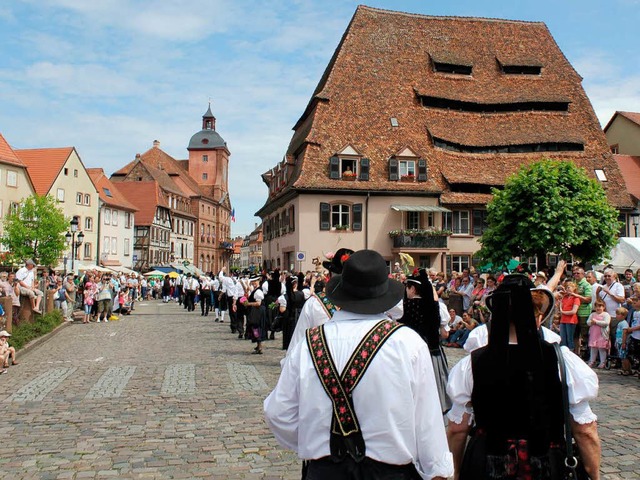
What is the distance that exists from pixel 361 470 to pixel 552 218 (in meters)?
31.1

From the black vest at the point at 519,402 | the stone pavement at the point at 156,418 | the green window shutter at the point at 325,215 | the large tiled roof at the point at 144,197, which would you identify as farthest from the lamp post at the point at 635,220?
the large tiled roof at the point at 144,197

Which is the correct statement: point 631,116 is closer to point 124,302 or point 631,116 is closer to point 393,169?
point 393,169

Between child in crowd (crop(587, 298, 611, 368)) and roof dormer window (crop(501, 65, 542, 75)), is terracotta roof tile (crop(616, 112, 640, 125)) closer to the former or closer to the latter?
roof dormer window (crop(501, 65, 542, 75))

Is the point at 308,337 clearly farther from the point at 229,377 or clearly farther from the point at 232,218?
the point at 232,218

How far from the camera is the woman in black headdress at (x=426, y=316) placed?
7129mm

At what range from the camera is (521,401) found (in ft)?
11.0

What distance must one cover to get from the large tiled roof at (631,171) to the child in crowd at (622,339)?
38.5 metres

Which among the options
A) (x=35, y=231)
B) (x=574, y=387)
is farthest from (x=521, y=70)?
(x=574, y=387)

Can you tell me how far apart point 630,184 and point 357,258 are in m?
51.6

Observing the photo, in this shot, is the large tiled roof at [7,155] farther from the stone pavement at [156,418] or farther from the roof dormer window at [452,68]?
the stone pavement at [156,418]

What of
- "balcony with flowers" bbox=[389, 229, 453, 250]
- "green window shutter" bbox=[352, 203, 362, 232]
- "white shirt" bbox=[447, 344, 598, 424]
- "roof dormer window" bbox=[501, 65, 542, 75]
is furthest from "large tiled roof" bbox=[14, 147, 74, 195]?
"white shirt" bbox=[447, 344, 598, 424]

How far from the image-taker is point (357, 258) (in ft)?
10.8

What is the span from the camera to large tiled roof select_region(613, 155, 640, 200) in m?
48.9

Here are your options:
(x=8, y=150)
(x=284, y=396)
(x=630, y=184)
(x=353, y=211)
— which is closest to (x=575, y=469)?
(x=284, y=396)
